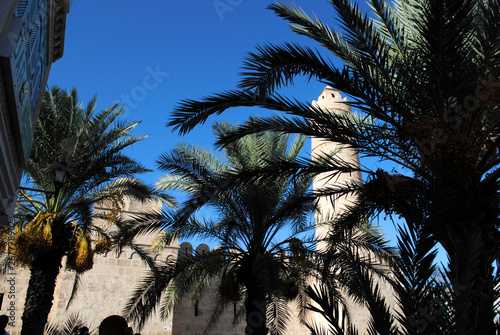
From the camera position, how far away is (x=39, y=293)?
28.5 feet

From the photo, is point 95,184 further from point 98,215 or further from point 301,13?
point 301,13

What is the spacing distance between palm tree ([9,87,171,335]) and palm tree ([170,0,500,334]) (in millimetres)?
4607

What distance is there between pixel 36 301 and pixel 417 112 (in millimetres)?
7602

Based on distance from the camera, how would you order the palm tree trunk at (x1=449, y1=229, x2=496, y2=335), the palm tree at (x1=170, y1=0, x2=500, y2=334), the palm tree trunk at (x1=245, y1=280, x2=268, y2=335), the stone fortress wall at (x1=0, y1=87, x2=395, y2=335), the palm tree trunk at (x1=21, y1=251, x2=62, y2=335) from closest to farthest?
the palm tree trunk at (x1=449, y1=229, x2=496, y2=335)
the palm tree at (x1=170, y1=0, x2=500, y2=334)
the palm tree trunk at (x1=21, y1=251, x2=62, y2=335)
the palm tree trunk at (x1=245, y1=280, x2=268, y2=335)
the stone fortress wall at (x1=0, y1=87, x2=395, y2=335)

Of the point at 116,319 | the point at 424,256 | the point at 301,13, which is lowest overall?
the point at 116,319

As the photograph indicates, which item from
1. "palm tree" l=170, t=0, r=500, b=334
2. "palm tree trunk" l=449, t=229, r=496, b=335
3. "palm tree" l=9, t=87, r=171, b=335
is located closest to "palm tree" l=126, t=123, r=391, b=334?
"palm tree" l=9, t=87, r=171, b=335

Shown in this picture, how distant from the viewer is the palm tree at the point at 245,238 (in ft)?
28.7

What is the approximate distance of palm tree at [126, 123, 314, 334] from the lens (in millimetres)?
8758

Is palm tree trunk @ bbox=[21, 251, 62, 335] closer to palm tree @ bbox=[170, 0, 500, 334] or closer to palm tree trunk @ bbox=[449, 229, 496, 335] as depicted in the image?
palm tree @ bbox=[170, 0, 500, 334]

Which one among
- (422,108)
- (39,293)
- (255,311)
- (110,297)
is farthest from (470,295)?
(110,297)

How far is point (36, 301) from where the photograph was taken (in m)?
8.61

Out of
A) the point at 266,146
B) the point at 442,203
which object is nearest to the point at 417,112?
the point at 442,203

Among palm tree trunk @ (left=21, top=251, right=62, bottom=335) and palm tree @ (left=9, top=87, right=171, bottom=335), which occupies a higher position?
palm tree @ (left=9, top=87, right=171, bottom=335)

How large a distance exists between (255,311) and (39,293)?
4182mm
